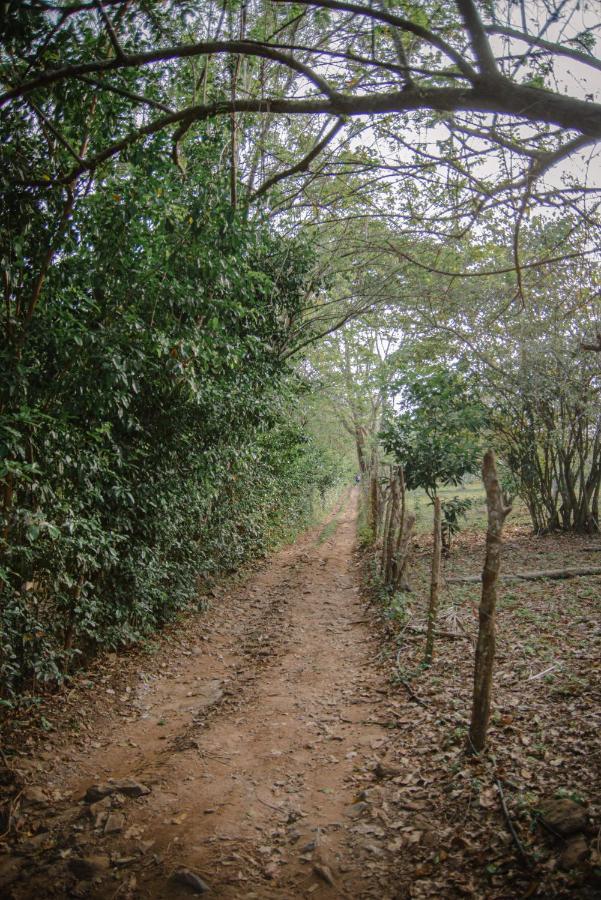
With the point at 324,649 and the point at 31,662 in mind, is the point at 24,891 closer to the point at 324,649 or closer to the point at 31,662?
the point at 31,662

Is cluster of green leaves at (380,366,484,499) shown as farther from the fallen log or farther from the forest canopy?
the forest canopy

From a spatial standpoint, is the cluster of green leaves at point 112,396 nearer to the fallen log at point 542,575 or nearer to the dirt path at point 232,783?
the dirt path at point 232,783

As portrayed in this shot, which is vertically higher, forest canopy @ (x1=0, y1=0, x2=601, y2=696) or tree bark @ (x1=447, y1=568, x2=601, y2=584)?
forest canopy @ (x1=0, y1=0, x2=601, y2=696)

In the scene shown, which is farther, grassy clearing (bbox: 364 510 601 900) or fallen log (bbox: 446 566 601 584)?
fallen log (bbox: 446 566 601 584)

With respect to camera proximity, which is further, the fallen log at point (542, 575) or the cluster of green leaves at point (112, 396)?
the fallen log at point (542, 575)

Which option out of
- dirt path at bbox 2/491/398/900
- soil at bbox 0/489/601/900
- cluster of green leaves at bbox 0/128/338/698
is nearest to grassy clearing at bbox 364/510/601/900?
→ soil at bbox 0/489/601/900

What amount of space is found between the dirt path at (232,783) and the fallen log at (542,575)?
2.85m

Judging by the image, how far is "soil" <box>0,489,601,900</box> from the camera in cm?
313

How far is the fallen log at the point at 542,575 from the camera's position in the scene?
922 centimetres

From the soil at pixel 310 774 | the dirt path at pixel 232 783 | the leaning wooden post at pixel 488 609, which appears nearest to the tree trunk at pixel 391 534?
the dirt path at pixel 232 783

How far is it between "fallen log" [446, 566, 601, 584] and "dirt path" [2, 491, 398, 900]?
2.85 metres

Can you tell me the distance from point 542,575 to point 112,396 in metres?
7.79

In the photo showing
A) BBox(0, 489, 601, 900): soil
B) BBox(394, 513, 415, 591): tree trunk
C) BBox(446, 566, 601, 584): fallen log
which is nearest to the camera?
BBox(0, 489, 601, 900): soil

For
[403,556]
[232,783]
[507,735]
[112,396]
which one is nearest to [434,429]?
[403,556]
